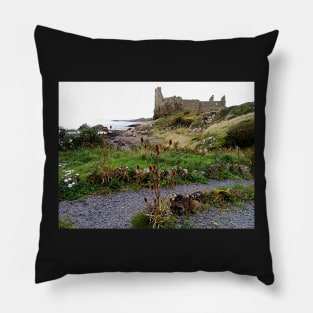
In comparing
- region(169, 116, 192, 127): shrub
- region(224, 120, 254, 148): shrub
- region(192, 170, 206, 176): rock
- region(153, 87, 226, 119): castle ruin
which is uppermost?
region(153, 87, 226, 119): castle ruin

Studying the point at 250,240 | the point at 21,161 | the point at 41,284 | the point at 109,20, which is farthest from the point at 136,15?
the point at 41,284

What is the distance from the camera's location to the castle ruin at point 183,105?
1753mm

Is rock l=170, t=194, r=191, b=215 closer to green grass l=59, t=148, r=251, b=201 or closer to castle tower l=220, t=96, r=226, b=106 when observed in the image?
green grass l=59, t=148, r=251, b=201

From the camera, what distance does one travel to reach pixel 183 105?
1754 mm

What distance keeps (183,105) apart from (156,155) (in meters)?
0.21

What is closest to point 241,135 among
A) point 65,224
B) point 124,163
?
point 124,163

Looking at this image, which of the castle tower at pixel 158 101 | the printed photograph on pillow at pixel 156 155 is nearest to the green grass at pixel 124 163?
the printed photograph on pillow at pixel 156 155

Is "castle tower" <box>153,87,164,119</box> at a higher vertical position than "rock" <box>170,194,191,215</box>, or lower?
higher

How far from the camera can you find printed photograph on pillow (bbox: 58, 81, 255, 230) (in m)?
1.73

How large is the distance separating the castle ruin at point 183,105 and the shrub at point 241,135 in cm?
10

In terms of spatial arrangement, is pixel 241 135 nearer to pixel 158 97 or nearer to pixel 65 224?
pixel 158 97

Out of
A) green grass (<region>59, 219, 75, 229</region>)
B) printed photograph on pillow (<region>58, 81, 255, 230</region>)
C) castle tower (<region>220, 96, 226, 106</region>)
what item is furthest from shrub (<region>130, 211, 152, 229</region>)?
castle tower (<region>220, 96, 226, 106</region>)

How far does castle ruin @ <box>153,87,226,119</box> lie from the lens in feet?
5.75

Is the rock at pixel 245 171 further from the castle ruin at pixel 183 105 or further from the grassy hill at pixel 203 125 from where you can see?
the castle ruin at pixel 183 105
